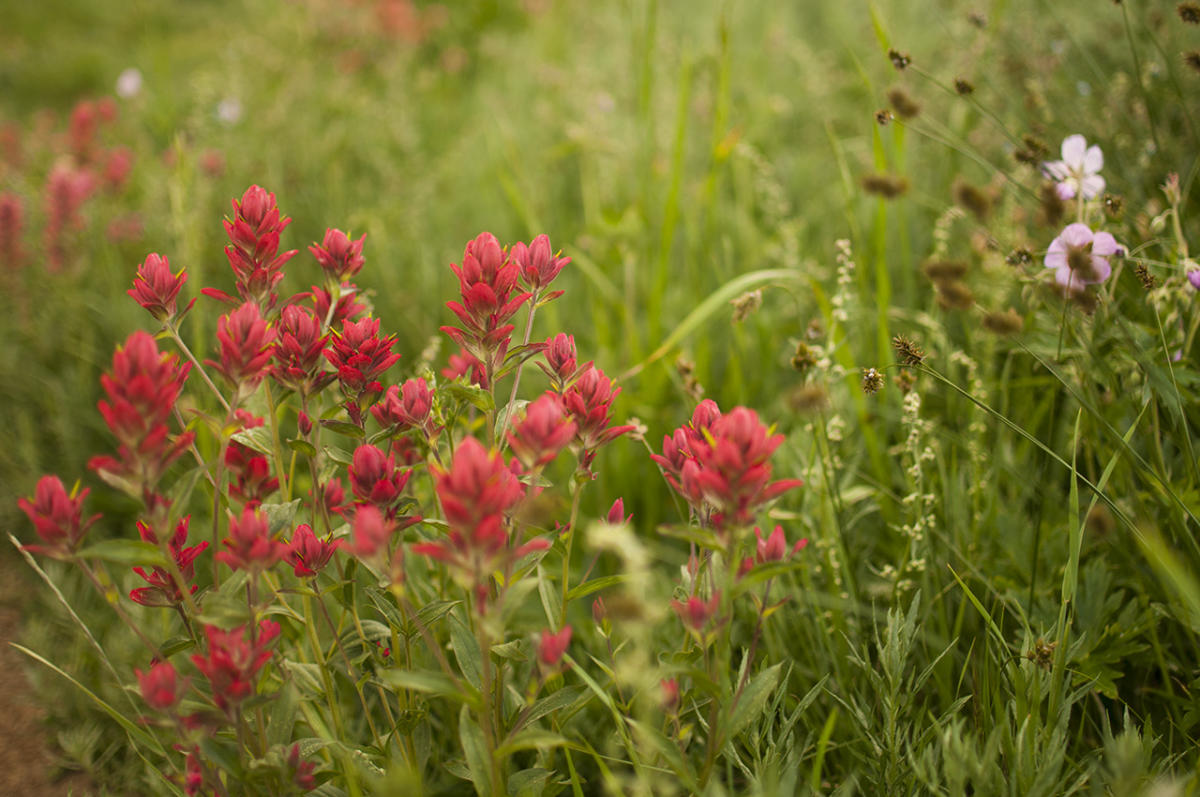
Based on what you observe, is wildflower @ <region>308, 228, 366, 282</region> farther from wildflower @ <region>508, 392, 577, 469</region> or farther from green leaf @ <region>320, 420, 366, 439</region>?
wildflower @ <region>508, 392, 577, 469</region>

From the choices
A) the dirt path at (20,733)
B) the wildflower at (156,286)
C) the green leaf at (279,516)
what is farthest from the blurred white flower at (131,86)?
the green leaf at (279,516)

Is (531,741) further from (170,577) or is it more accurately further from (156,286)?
(156,286)

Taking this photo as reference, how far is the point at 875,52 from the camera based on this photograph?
3.78m

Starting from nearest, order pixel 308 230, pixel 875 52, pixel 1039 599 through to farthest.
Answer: pixel 1039 599, pixel 308 230, pixel 875 52

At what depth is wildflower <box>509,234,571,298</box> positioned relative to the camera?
1.18 metres

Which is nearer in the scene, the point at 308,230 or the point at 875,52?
the point at 308,230

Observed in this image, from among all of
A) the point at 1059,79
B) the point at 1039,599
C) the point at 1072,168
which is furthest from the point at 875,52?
the point at 1039,599

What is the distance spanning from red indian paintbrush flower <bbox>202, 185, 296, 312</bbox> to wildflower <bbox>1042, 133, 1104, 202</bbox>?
53.2 inches

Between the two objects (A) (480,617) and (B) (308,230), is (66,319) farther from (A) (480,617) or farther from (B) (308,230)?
(A) (480,617)

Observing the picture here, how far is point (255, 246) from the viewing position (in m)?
1.14

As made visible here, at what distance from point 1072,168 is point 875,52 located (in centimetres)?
262

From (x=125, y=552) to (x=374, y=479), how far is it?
0.31 m

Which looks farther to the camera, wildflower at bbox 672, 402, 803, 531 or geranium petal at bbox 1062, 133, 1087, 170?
geranium petal at bbox 1062, 133, 1087, 170

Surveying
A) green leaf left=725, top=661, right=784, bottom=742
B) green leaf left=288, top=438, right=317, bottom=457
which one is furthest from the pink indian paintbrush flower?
green leaf left=725, top=661, right=784, bottom=742
